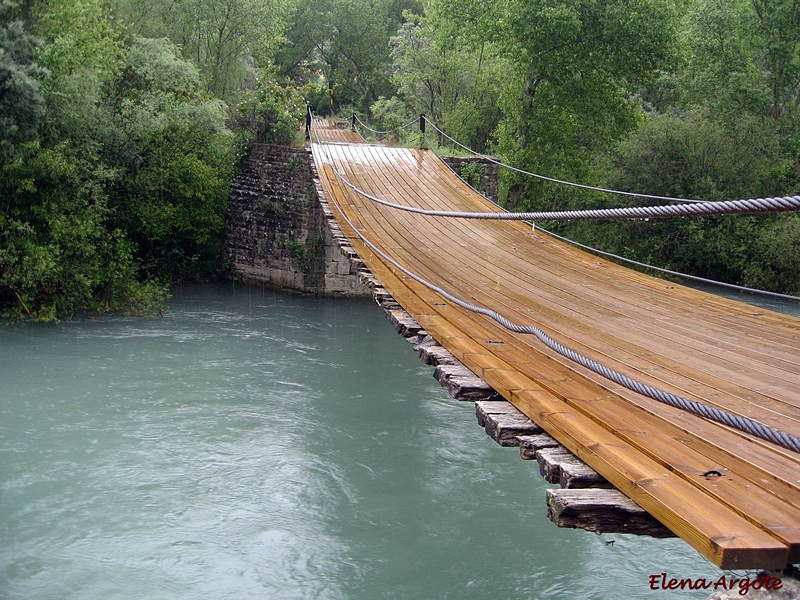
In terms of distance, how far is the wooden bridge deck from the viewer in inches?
91.5

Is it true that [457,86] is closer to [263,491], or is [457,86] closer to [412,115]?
[412,115]

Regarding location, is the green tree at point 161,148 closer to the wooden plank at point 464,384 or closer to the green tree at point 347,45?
the wooden plank at point 464,384

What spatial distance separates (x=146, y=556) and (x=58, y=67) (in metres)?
8.48

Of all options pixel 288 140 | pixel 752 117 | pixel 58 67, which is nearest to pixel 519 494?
pixel 58 67

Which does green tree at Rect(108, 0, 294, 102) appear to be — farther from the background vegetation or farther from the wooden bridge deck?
the wooden bridge deck

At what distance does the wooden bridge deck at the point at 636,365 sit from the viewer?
91.5 inches

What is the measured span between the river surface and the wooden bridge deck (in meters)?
1.93

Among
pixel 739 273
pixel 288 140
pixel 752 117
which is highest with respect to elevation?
pixel 752 117

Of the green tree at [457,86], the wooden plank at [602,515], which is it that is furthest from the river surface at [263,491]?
the green tree at [457,86]

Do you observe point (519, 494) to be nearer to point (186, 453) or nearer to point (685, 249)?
point (186, 453)

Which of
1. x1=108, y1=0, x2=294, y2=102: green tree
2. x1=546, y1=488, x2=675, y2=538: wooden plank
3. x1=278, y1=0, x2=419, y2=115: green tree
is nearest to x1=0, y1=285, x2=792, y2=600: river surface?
x1=546, y1=488, x2=675, y2=538: wooden plank

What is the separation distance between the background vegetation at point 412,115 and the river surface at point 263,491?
2.34 m

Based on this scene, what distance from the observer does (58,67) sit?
11898mm

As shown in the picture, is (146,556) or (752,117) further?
(752,117)
